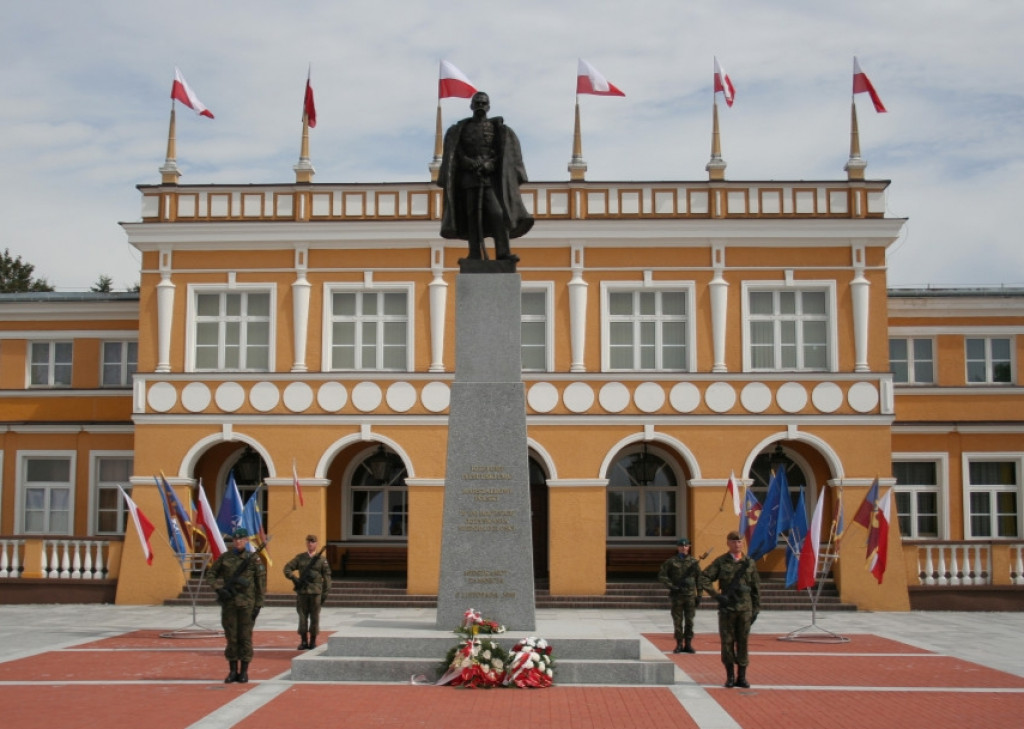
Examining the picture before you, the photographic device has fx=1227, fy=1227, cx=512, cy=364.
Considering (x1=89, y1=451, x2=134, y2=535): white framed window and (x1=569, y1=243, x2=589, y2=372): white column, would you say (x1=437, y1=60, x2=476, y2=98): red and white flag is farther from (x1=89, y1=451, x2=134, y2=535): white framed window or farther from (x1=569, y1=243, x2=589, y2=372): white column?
(x1=89, y1=451, x2=134, y2=535): white framed window

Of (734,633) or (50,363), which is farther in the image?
(50,363)

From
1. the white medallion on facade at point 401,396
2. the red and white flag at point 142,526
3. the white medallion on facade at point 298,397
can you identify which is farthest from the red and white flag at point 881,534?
the red and white flag at point 142,526

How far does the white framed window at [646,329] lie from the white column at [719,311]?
19.5 inches

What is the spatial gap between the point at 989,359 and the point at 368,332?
47.2ft

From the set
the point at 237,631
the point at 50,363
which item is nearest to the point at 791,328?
the point at 237,631

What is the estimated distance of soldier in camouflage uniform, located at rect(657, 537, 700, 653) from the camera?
17250 millimetres

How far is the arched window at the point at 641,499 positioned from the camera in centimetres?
2798

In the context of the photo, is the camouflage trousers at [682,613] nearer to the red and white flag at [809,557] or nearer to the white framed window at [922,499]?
the red and white flag at [809,557]

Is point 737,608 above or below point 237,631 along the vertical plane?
above

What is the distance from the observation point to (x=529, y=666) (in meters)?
13.0


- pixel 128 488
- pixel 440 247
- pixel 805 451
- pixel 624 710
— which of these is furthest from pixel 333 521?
pixel 624 710

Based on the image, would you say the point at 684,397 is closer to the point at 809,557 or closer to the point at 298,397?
the point at 809,557

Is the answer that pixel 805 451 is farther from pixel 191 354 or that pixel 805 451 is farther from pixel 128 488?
pixel 128 488

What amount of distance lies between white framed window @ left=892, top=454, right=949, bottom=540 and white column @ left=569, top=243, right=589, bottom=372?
788 cm
